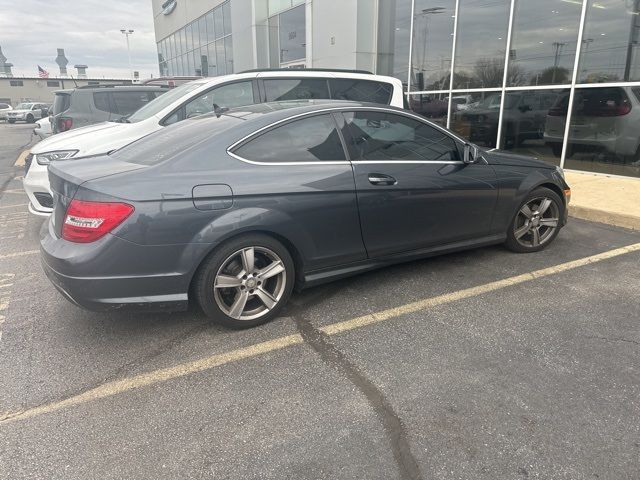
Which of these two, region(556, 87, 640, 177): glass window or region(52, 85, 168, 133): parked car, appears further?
region(52, 85, 168, 133): parked car

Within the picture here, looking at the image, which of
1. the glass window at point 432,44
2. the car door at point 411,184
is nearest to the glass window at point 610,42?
the glass window at point 432,44

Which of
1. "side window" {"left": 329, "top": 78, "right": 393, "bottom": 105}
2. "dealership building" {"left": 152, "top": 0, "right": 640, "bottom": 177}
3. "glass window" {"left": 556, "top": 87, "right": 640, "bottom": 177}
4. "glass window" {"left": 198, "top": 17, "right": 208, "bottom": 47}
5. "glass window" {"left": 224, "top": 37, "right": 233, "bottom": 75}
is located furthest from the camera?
"glass window" {"left": 198, "top": 17, "right": 208, "bottom": 47}

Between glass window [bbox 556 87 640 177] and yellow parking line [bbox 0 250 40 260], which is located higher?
glass window [bbox 556 87 640 177]

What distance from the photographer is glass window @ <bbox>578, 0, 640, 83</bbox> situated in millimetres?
7871

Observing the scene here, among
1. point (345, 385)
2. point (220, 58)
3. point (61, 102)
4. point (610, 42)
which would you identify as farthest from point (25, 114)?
point (345, 385)

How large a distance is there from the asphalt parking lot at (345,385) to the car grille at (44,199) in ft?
4.86

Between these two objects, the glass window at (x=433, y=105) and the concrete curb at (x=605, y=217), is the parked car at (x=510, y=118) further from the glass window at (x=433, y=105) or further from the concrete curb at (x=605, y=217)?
the concrete curb at (x=605, y=217)

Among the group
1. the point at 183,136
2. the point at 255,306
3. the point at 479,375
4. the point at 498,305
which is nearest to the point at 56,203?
the point at 183,136

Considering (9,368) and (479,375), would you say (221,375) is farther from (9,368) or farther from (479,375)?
(479,375)

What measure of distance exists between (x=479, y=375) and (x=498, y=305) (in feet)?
3.46

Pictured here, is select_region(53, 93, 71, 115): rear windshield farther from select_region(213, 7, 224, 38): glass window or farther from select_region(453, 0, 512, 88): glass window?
select_region(213, 7, 224, 38): glass window

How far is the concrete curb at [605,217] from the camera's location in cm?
582

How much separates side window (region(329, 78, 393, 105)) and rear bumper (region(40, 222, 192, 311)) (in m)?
4.54

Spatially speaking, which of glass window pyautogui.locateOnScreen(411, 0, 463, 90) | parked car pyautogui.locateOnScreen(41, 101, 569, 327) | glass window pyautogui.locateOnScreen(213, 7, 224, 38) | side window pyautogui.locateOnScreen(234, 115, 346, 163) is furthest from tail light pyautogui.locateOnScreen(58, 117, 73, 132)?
glass window pyautogui.locateOnScreen(213, 7, 224, 38)
